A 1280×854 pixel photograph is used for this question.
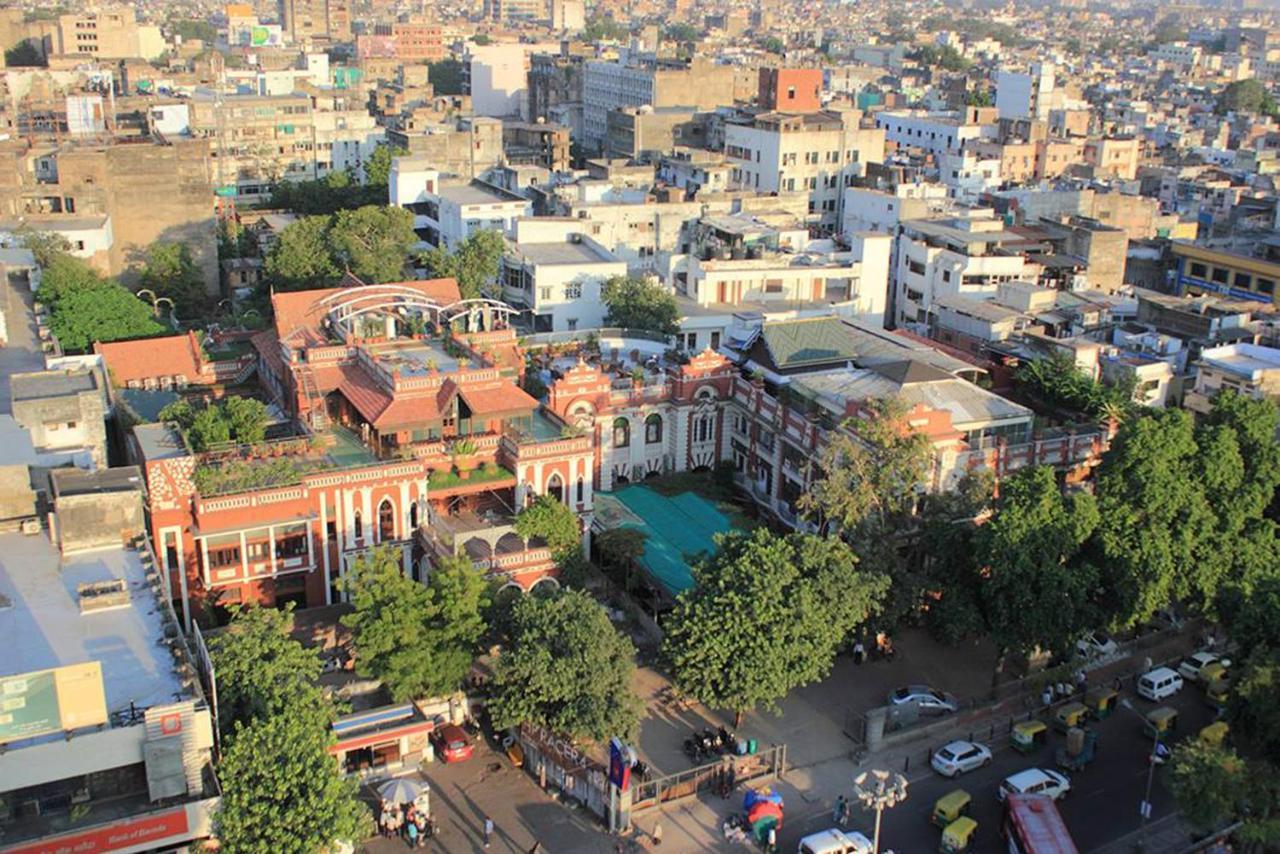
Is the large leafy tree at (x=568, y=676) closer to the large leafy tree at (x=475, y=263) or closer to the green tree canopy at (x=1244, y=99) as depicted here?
the large leafy tree at (x=475, y=263)

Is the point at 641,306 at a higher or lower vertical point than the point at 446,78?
lower

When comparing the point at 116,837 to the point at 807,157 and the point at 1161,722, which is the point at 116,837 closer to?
the point at 1161,722

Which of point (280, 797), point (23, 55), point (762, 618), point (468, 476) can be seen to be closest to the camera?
point (280, 797)

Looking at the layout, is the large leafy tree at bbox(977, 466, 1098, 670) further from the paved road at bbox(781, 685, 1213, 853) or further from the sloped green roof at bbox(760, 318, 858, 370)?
the sloped green roof at bbox(760, 318, 858, 370)

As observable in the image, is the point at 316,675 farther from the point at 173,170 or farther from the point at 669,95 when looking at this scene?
the point at 669,95

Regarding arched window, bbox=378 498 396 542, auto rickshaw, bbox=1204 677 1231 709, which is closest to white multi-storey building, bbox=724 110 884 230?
arched window, bbox=378 498 396 542

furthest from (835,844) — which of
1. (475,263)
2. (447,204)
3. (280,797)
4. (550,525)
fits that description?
(447,204)

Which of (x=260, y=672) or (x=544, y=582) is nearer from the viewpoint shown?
(x=260, y=672)

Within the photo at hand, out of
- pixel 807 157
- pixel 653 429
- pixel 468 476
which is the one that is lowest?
pixel 653 429
